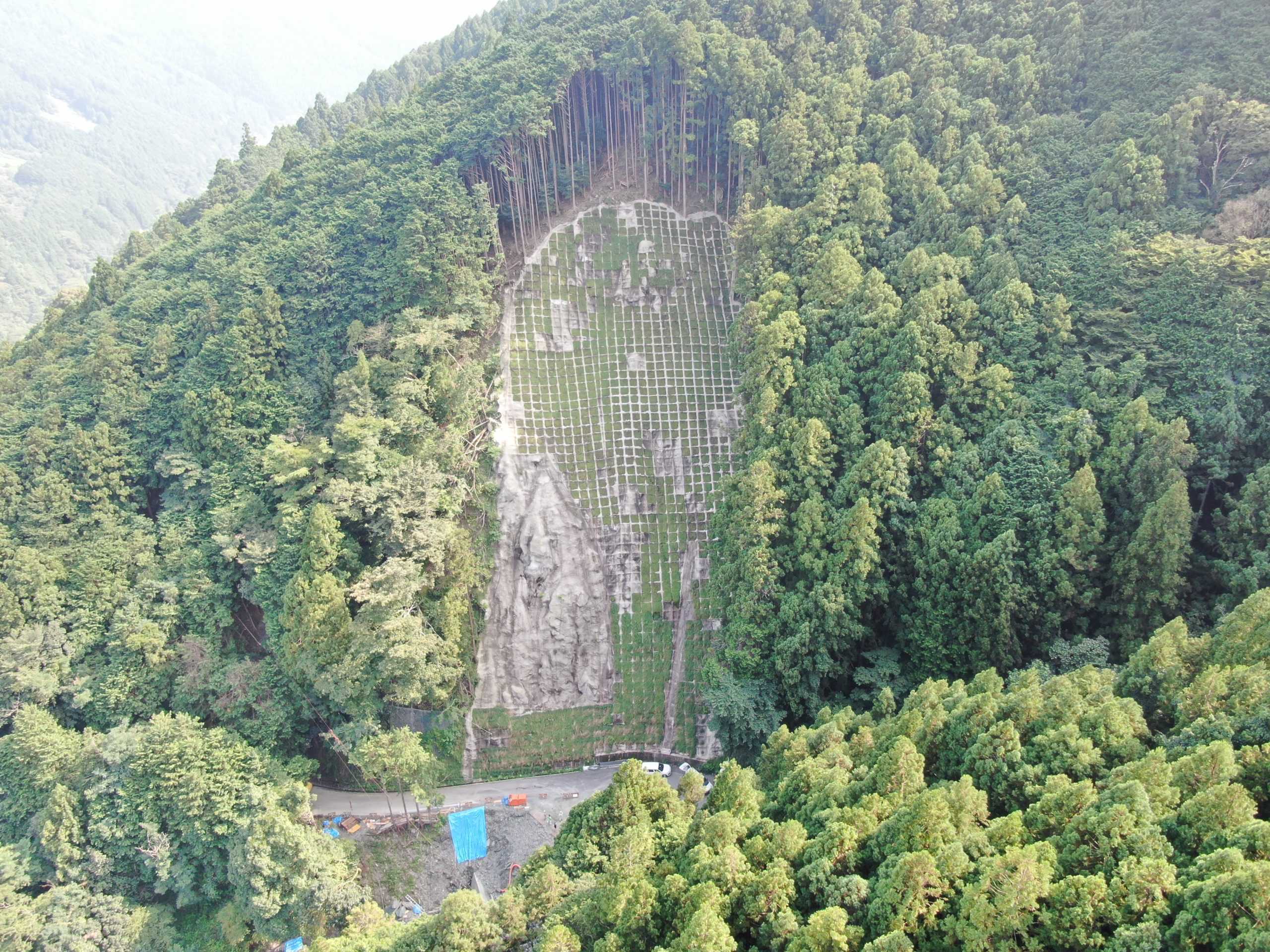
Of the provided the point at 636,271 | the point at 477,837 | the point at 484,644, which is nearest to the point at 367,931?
the point at 477,837

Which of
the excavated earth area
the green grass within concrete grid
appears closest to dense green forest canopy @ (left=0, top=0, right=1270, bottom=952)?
the excavated earth area

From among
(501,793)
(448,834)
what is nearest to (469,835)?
(448,834)

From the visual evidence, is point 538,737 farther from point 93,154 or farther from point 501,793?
point 93,154

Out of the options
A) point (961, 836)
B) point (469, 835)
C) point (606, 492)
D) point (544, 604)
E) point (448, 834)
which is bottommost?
point (448, 834)

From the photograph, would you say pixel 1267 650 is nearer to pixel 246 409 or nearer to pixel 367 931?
pixel 367 931

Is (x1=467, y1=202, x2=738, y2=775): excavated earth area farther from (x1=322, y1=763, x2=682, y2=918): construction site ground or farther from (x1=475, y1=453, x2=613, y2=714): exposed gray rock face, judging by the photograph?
(x1=322, y1=763, x2=682, y2=918): construction site ground
